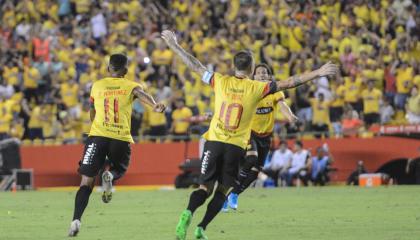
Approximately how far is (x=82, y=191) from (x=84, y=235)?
0.57 meters

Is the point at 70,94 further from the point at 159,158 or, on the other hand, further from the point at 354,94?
the point at 354,94

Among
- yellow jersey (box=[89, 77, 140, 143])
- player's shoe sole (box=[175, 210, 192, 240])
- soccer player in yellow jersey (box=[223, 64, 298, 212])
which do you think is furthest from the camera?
soccer player in yellow jersey (box=[223, 64, 298, 212])

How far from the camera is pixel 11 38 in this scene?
124 feet

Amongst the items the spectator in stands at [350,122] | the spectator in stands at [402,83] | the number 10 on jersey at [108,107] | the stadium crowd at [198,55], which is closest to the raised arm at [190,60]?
the number 10 on jersey at [108,107]

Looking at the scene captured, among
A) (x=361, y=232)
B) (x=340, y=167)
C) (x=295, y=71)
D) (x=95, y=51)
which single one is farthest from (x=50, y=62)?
(x=361, y=232)

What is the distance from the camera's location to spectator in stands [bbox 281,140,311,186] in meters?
30.6

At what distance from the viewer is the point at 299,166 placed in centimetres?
3072

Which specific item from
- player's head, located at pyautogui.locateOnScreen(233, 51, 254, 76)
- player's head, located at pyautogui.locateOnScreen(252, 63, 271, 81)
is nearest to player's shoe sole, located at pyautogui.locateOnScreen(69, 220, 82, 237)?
player's head, located at pyautogui.locateOnScreen(233, 51, 254, 76)

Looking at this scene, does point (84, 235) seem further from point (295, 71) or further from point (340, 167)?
point (295, 71)

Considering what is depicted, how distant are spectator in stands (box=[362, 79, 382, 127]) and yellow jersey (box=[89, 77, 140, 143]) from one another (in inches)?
680

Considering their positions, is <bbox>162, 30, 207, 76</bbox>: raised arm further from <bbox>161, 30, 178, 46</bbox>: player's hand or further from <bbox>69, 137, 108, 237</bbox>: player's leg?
<bbox>69, 137, 108, 237</bbox>: player's leg

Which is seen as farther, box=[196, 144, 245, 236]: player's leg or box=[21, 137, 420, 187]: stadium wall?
box=[21, 137, 420, 187]: stadium wall

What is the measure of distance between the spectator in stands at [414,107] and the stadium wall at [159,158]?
82cm

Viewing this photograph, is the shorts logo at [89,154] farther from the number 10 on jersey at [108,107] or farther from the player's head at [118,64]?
the player's head at [118,64]
